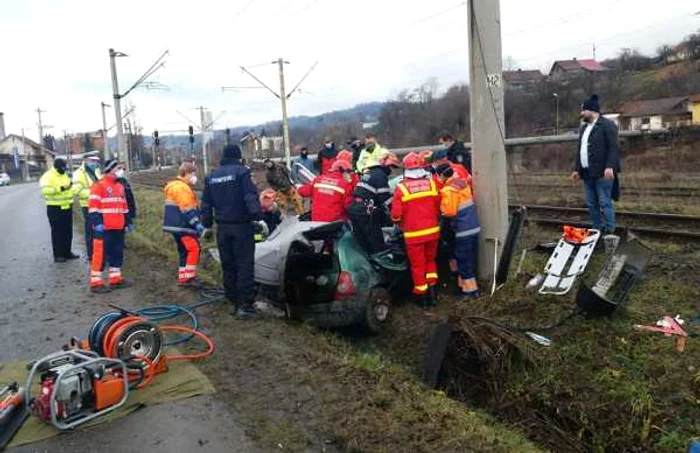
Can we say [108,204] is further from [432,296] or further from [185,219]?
[432,296]

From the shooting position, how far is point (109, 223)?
8773 millimetres

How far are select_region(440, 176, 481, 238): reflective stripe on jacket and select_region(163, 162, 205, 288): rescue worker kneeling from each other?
3328 millimetres

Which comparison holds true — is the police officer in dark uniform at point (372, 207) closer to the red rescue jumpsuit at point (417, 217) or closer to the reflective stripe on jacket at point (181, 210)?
the red rescue jumpsuit at point (417, 217)

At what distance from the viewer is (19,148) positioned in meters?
102

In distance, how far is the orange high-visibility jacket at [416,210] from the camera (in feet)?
22.9

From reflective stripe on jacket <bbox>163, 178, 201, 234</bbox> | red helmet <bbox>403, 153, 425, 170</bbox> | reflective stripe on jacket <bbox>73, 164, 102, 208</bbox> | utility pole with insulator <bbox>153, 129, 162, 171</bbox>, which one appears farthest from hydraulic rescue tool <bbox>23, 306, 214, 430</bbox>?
utility pole with insulator <bbox>153, 129, 162, 171</bbox>

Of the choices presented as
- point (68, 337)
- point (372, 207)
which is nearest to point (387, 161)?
point (372, 207)

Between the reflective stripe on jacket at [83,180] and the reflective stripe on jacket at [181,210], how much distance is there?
3399mm

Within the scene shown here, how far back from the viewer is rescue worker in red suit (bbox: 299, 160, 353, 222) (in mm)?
7797

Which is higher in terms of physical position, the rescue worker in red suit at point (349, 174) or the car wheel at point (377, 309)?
the rescue worker in red suit at point (349, 174)

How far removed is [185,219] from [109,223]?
1.15 metres

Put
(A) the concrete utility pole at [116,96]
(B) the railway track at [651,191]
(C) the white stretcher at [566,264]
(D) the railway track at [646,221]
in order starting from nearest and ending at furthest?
(C) the white stretcher at [566,264] → (D) the railway track at [646,221] → (B) the railway track at [651,191] → (A) the concrete utility pole at [116,96]

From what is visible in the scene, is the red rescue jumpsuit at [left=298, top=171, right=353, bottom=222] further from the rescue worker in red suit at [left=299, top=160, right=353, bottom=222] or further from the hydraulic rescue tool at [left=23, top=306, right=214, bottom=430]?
the hydraulic rescue tool at [left=23, top=306, right=214, bottom=430]

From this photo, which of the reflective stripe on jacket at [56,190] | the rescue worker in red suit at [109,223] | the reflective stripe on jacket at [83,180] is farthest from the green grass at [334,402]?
the reflective stripe on jacket at [56,190]
